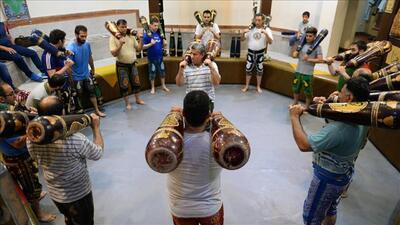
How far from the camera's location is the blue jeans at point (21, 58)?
12.0ft

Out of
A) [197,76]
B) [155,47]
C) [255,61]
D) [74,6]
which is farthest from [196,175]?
[74,6]

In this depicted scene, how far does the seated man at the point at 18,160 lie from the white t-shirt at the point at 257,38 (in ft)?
12.0

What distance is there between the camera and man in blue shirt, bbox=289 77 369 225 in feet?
5.40

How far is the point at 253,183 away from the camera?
2.80 m

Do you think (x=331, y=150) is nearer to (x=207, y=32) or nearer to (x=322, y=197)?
(x=322, y=197)

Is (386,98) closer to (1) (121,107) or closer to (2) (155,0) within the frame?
(1) (121,107)

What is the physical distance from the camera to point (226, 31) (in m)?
6.48

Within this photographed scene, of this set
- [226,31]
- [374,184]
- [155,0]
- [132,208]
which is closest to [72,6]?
[155,0]

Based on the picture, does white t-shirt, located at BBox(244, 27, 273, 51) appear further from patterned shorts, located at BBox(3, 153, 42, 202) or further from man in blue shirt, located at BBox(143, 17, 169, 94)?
patterned shorts, located at BBox(3, 153, 42, 202)

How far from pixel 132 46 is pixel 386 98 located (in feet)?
10.7

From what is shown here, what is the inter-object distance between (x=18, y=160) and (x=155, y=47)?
3043 mm

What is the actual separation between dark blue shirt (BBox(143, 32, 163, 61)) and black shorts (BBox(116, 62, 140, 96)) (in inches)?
21.8

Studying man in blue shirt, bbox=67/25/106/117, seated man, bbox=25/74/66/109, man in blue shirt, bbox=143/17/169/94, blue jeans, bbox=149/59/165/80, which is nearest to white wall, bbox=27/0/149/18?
man in blue shirt, bbox=143/17/169/94

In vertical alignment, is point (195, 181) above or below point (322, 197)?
above
